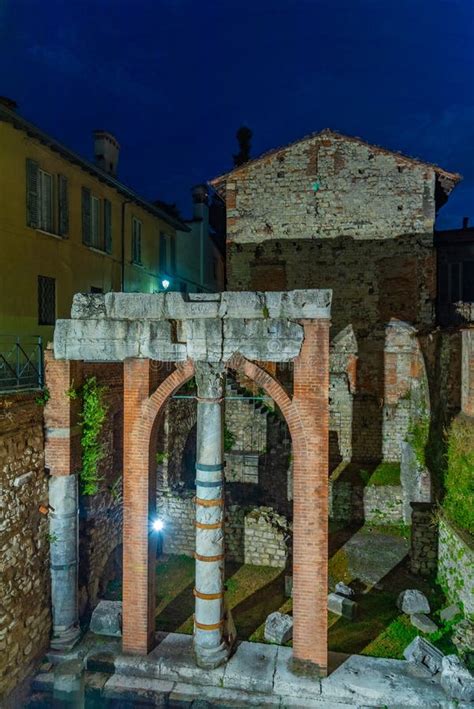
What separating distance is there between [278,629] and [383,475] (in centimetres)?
848

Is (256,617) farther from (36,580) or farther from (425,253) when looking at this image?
(425,253)

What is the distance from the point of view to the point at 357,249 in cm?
1802

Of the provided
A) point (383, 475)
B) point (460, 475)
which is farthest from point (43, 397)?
point (383, 475)

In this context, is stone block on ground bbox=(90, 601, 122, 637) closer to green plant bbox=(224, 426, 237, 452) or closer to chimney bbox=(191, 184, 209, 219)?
green plant bbox=(224, 426, 237, 452)

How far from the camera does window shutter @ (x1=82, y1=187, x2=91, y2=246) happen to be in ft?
53.7

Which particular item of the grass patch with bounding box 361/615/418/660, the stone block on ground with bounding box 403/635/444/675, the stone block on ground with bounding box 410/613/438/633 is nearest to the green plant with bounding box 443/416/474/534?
the stone block on ground with bounding box 410/613/438/633

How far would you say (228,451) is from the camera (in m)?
16.8

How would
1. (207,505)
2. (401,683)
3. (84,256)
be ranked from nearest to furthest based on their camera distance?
(401,683)
(207,505)
(84,256)

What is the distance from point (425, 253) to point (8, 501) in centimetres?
1579

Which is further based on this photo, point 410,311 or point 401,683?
point 410,311

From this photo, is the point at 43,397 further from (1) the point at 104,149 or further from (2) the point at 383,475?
(1) the point at 104,149

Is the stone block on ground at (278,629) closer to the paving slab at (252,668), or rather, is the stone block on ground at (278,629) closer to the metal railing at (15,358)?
the paving slab at (252,668)

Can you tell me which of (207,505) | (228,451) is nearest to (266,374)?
(207,505)

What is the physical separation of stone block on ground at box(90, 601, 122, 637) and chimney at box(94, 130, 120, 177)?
1581 cm
